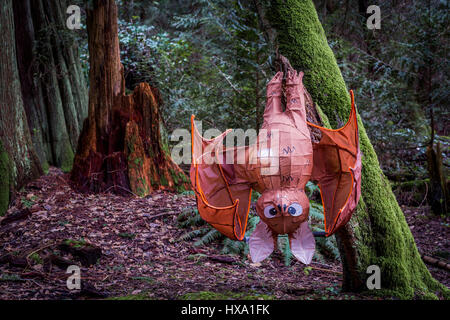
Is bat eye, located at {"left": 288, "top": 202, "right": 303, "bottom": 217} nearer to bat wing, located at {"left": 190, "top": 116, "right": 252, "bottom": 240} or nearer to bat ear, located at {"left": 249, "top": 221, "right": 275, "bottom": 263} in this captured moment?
bat ear, located at {"left": 249, "top": 221, "right": 275, "bottom": 263}

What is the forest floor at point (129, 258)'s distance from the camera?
3723 millimetres

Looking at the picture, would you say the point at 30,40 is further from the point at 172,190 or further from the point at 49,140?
the point at 172,190

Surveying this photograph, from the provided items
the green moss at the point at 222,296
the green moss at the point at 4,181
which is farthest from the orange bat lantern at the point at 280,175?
the green moss at the point at 4,181

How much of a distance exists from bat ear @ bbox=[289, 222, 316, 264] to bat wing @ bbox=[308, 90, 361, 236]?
5.5 inches

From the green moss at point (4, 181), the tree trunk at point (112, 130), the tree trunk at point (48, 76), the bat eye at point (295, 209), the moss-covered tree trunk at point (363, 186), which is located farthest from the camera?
the tree trunk at point (48, 76)

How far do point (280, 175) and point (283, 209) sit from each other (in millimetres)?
232

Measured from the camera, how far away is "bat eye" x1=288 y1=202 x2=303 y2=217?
253cm

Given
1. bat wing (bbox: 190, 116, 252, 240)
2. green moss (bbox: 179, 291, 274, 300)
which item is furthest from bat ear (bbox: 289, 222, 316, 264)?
green moss (bbox: 179, 291, 274, 300)

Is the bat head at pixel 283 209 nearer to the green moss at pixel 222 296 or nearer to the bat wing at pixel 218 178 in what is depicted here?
the bat wing at pixel 218 178

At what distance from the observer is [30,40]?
954 cm

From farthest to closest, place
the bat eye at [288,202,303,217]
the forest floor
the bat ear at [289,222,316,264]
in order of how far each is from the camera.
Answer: the forest floor, the bat ear at [289,222,316,264], the bat eye at [288,202,303,217]

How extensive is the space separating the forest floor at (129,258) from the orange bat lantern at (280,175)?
1.00 metres

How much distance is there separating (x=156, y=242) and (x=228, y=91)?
4741 millimetres

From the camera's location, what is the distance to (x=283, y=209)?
252cm
